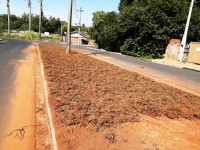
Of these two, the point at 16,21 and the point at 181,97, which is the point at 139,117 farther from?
the point at 16,21

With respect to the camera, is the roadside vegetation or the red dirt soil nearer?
the red dirt soil

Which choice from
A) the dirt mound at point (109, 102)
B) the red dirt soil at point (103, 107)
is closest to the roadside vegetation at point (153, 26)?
the red dirt soil at point (103, 107)

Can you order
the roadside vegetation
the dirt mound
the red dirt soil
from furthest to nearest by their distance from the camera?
the roadside vegetation
the dirt mound
the red dirt soil

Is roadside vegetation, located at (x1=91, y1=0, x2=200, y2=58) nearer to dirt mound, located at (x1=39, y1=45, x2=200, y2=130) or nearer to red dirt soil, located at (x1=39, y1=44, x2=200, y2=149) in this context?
red dirt soil, located at (x1=39, y1=44, x2=200, y2=149)

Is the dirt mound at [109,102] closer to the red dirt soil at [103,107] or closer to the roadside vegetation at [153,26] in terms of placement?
the red dirt soil at [103,107]

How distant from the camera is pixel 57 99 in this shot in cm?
659

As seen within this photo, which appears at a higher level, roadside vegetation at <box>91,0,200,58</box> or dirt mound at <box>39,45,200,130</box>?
roadside vegetation at <box>91,0,200,58</box>

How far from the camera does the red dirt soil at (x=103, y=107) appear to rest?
4.39 meters

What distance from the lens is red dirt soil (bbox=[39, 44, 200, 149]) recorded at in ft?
14.4

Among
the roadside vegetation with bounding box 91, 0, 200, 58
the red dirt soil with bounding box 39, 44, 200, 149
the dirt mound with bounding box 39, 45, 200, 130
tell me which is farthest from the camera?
the roadside vegetation with bounding box 91, 0, 200, 58

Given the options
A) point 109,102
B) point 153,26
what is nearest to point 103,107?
point 109,102

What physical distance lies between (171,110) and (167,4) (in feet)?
83.5

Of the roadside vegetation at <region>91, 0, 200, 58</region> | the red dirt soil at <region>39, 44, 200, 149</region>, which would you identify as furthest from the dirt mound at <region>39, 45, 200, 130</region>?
the roadside vegetation at <region>91, 0, 200, 58</region>

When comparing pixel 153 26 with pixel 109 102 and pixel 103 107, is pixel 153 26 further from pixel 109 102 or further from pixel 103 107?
pixel 103 107
